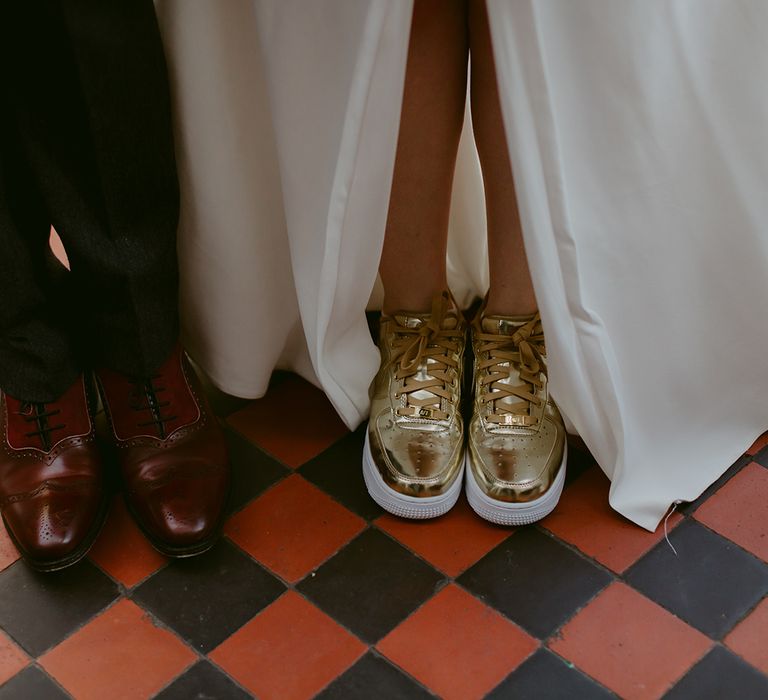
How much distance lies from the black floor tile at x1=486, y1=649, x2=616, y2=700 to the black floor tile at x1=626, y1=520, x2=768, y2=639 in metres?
0.13

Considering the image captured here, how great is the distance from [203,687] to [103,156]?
49 cm

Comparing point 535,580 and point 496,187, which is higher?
point 496,187

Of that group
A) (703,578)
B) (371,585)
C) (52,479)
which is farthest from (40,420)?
(703,578)

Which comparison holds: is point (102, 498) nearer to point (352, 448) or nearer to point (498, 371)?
point (352, 448)

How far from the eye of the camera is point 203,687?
87 centimetres

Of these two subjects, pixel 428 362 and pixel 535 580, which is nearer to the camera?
pixel 535 580

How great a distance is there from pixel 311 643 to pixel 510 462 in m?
0.28

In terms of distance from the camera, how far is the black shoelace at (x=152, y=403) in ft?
3.40

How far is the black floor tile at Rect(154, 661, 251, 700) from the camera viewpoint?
34.1 inches

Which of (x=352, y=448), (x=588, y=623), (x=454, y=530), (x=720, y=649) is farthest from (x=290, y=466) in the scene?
(x=720, y=649)

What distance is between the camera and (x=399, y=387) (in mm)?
1093

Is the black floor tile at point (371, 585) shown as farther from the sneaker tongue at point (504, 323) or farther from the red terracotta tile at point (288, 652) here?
the sneaker tongue at point (504, 323)

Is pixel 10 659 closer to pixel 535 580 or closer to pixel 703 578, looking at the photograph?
pixel 535 580

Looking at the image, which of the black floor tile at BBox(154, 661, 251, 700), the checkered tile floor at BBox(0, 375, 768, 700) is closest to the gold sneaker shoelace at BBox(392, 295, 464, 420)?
the checkered tile floor at BBox(0, 375, 768, 700)
